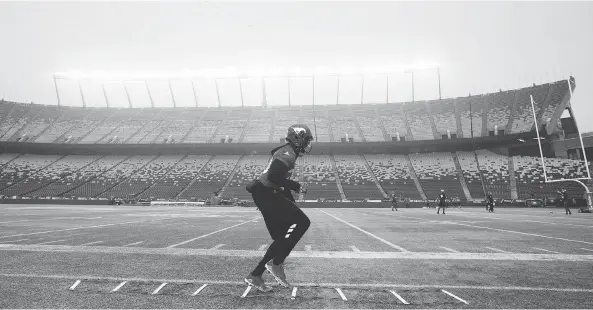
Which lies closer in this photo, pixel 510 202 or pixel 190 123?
pixel 510 202

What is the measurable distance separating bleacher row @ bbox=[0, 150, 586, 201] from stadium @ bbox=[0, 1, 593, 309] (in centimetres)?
29

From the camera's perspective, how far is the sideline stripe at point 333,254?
605 centimetres

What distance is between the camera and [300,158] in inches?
2088

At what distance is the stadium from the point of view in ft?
12.9

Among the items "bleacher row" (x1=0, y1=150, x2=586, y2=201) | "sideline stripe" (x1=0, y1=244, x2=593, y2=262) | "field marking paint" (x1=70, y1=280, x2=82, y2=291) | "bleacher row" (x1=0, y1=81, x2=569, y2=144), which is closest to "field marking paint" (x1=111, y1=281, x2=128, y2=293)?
"field marking paint" (x1=70, y1=280, x2=82, y2=291)

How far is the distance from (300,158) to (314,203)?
14.6 meters

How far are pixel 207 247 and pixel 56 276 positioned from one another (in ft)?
10.1

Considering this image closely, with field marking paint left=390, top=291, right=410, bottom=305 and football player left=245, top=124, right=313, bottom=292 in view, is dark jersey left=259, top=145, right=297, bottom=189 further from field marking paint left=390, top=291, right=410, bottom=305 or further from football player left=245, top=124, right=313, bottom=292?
field marking paint left=390, top=291, right=410, bottom=305

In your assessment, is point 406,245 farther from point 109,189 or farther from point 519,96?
point 519,96

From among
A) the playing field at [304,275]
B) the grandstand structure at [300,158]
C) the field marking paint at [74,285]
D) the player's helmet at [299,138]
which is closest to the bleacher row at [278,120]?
the grandstand structure at [300,158]

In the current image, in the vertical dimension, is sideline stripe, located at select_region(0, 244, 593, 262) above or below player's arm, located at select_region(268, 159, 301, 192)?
below

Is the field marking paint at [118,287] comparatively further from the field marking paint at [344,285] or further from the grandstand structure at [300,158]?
the grandstand structure at [300,158]

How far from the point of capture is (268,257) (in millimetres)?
4051

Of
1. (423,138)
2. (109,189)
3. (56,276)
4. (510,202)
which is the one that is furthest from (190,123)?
(56,276)
